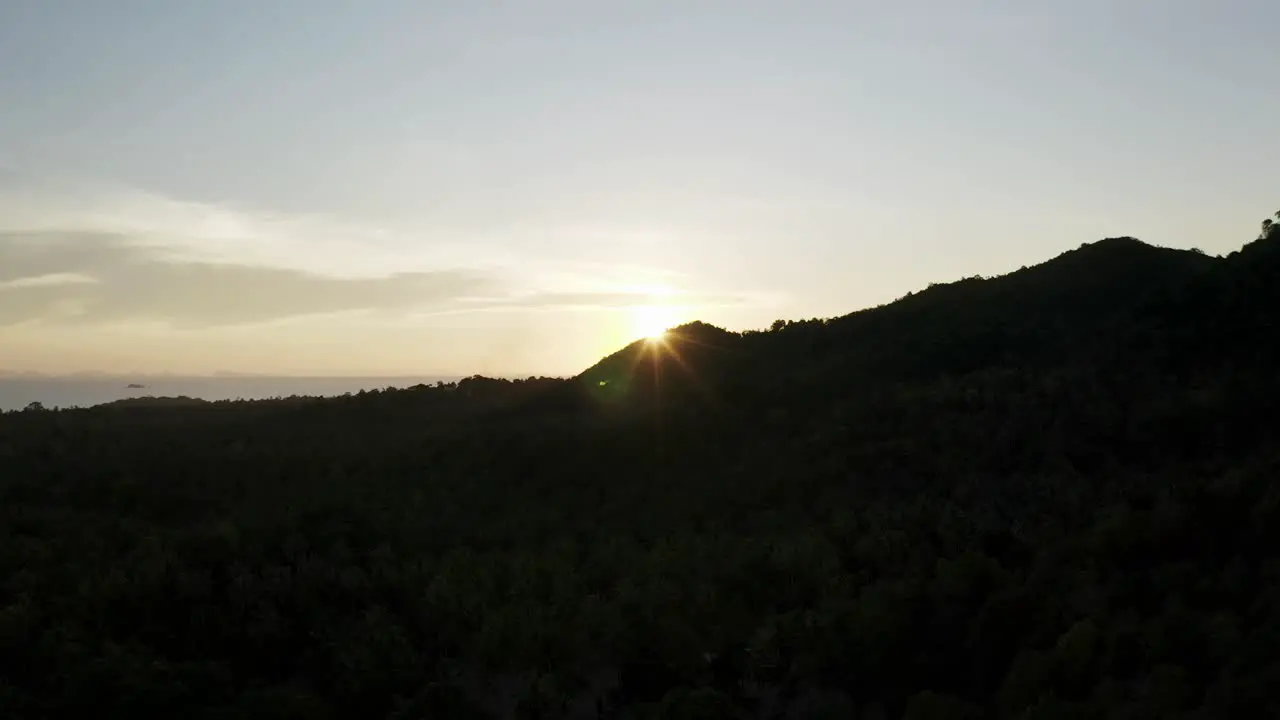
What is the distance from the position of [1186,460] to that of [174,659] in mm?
19569

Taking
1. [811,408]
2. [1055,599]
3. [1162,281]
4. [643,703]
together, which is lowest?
[643,703]

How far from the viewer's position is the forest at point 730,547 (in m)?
12.5

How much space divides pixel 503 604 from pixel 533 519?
20.5 feet

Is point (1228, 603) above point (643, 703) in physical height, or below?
above

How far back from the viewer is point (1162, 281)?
37.9 m

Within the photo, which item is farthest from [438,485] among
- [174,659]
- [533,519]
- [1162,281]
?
[1162,281]

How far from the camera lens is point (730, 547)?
62.2ft

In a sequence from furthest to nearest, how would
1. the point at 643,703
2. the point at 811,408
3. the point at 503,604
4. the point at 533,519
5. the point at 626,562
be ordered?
the point at 811,408 < the point at 533,519 < the point at 626,562 < the point at 503,604 < the point at 643,703

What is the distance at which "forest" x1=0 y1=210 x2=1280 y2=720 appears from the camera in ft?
41.1

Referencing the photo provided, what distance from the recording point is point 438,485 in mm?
26078

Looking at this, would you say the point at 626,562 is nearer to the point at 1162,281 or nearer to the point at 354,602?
the point at 354,602

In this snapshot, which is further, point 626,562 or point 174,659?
point 626,562

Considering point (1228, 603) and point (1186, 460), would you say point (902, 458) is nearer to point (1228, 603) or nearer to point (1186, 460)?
point (1186, 460)

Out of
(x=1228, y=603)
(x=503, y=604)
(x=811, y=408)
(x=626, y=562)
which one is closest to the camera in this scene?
(x=1228, y=603)
